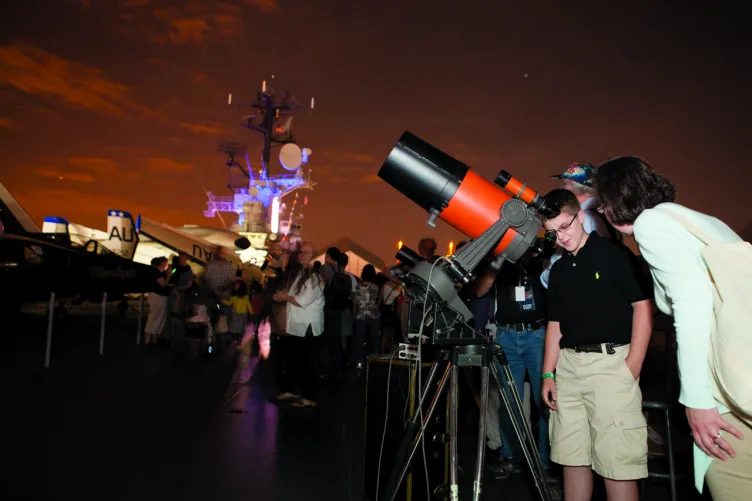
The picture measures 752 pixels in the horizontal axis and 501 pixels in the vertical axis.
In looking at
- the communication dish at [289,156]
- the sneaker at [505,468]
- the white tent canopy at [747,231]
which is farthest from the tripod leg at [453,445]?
the communication dish at [289,156]

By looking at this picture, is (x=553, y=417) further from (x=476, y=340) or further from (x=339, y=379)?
(x=339, y=379)

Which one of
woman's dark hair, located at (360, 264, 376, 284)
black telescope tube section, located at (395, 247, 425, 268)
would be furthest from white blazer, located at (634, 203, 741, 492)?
woman's dark hair, located at (360, 264, 376, 284)

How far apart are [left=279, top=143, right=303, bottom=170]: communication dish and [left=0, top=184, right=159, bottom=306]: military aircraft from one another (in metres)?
23.2

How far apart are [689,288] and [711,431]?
44 cm

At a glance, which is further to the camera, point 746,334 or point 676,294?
point 676,294

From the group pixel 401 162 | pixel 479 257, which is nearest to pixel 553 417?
pixel 479 257

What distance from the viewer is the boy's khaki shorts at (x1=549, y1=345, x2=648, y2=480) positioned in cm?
225

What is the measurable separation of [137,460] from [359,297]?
496 centimetres

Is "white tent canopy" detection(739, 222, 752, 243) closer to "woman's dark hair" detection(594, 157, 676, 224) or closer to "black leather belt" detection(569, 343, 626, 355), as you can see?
"black leather belt" detection(569, 343, 626, 355)

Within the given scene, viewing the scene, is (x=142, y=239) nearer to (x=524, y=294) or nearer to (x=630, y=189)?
(x=524, y=294)

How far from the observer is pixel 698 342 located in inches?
59.5

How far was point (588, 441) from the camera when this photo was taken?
7.93ft

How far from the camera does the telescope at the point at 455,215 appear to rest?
222 cm

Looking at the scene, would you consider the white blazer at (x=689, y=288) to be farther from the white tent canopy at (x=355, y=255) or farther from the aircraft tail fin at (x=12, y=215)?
the white tent canopy at (x=355, y=255)
